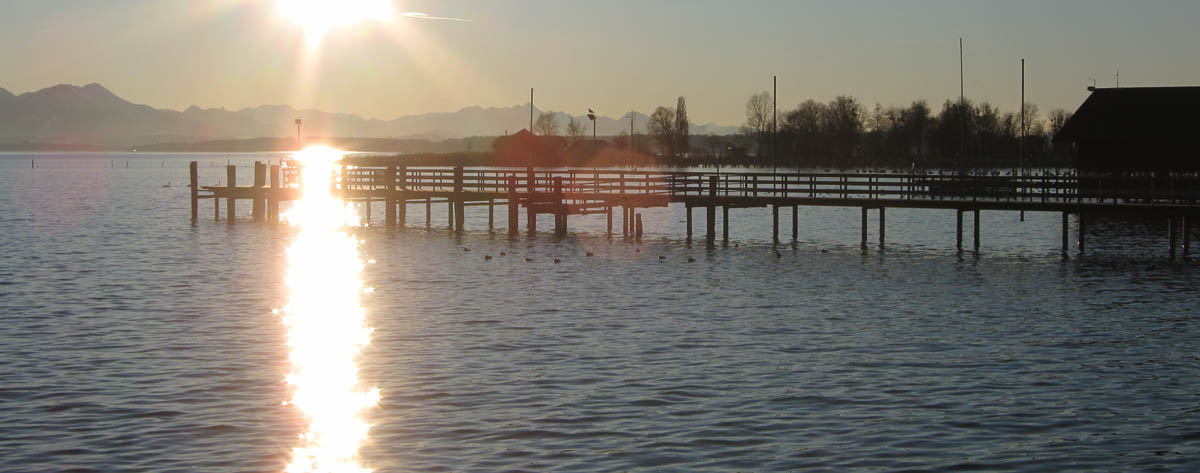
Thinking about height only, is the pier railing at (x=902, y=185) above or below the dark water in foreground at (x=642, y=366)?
above

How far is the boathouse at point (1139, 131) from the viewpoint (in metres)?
54.9

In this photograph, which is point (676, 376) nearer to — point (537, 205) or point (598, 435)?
point (598, 435)

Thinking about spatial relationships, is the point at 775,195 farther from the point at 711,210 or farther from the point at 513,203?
the point at 513,203

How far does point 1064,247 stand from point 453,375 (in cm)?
2978

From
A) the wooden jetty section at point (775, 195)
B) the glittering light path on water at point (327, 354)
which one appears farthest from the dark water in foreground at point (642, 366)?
the wooden jetty section at point (775, 195)

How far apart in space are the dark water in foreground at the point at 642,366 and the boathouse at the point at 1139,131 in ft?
58.0

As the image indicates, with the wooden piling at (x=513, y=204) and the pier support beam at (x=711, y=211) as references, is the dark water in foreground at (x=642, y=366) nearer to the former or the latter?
the pier support beam at (x=711, y=211)

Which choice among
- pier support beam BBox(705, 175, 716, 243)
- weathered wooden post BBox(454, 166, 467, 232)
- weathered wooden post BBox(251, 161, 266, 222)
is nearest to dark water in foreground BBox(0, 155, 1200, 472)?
pier support beam BBox(705, 175, 716, 243)

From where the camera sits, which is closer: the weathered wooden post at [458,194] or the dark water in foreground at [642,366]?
the dark water in foreground at [642,366]

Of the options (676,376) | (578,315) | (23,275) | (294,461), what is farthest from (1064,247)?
(294,461)

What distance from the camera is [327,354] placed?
71.3 ft

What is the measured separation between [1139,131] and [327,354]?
44028 millimetres

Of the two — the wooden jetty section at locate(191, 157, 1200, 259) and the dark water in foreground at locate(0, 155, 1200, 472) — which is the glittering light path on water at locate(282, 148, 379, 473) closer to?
the dark water in foreground at locate(0, 155, 1200, 472)

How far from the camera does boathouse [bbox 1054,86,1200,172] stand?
54.9 m
